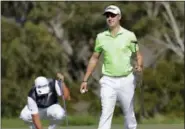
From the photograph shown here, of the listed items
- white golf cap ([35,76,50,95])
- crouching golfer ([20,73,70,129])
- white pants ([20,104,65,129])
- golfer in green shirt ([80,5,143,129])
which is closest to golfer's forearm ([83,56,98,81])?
golfer in green shirt ([80,5,143,129])

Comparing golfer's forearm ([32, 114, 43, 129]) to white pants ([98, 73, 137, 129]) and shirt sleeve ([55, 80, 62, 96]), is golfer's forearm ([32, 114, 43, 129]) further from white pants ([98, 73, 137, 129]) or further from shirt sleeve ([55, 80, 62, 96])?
white pants ([98, 73, 137, 129])

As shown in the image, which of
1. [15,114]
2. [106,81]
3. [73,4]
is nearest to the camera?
[106,81]

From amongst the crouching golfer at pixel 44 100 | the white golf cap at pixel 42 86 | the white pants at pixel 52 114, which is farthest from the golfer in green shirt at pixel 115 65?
the white pants at pixel 52 114

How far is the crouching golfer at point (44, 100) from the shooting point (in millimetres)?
9625

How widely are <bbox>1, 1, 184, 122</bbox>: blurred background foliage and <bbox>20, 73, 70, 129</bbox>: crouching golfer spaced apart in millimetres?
13513

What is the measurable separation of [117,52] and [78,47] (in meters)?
20.8

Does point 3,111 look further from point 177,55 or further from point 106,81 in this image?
point 106,81

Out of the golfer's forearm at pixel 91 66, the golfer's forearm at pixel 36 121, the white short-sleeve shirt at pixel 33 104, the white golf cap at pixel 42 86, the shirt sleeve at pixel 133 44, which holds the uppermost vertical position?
the shirt sleeve at pixel 133 44

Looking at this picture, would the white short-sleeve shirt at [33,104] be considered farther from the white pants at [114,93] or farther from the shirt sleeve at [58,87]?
the white pants at [114,93]

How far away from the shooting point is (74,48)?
28781 millimetres

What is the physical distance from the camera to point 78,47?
28688 mm

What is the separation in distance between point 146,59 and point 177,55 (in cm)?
130

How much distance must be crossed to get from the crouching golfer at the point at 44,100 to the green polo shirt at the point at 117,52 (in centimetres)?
A: 173

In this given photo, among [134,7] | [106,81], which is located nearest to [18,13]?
[134,7]
